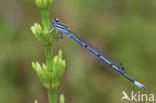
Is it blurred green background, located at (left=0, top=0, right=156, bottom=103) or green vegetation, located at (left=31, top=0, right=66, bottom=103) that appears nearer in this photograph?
green vegetation, located at (left=31, top=0, right=66, bottom=103)

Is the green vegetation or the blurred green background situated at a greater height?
the blurred green background

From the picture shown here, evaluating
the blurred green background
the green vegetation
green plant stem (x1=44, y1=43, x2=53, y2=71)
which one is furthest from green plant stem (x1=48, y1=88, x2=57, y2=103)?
the blurred green background

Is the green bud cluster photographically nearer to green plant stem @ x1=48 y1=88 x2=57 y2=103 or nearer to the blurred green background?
green plant stem @ x1=48 y1=88 x2=57 y2=103

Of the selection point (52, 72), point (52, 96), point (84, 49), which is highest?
point (84, 49)

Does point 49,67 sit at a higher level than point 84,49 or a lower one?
lower

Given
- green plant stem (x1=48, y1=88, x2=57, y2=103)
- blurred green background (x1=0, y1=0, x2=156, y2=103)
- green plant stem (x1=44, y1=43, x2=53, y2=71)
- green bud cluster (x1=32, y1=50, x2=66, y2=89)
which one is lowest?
green plant stem (x1=48, y1=88, x2=57, y2=103)

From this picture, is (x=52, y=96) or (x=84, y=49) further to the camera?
(x=84, y=49)

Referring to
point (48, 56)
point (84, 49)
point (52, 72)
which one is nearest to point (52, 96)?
point (52, 72)

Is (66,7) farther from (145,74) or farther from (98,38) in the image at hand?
(145,74)

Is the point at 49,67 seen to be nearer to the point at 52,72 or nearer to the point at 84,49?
the point at 52,72
